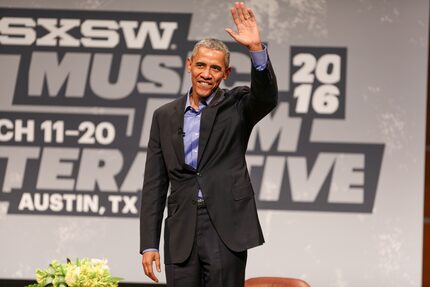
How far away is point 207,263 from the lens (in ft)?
8.87

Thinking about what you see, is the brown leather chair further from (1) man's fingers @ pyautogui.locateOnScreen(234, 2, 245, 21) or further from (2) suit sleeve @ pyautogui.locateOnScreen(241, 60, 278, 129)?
(1) man's fingers @ pyautogui.locateOnScreen(234, 2, 245, 21)

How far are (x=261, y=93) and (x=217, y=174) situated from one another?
318 millimetres

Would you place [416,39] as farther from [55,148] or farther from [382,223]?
[55,148]

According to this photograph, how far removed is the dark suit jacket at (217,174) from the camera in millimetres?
2711

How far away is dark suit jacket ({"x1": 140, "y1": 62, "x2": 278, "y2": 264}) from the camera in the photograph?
2.71m

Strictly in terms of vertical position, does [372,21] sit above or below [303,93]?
above

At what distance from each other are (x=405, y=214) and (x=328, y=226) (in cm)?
52

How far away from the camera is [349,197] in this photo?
5406 millimetres

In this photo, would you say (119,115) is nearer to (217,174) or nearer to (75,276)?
(217,174)

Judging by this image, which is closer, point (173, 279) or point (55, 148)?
point (173, 279)

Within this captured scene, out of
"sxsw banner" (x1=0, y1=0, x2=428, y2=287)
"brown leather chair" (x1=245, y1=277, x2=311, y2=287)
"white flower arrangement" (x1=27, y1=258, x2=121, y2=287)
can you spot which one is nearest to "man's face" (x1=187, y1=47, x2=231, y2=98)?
"white flower arrangement" (x1=27, y1=258, x2=121, y2=287)

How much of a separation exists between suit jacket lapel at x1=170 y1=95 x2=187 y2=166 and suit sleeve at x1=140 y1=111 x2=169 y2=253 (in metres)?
0.09

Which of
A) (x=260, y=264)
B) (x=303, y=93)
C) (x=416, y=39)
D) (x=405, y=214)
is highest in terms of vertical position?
(x=416, y=39)

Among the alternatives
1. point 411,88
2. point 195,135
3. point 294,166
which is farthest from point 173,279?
point 411,88
